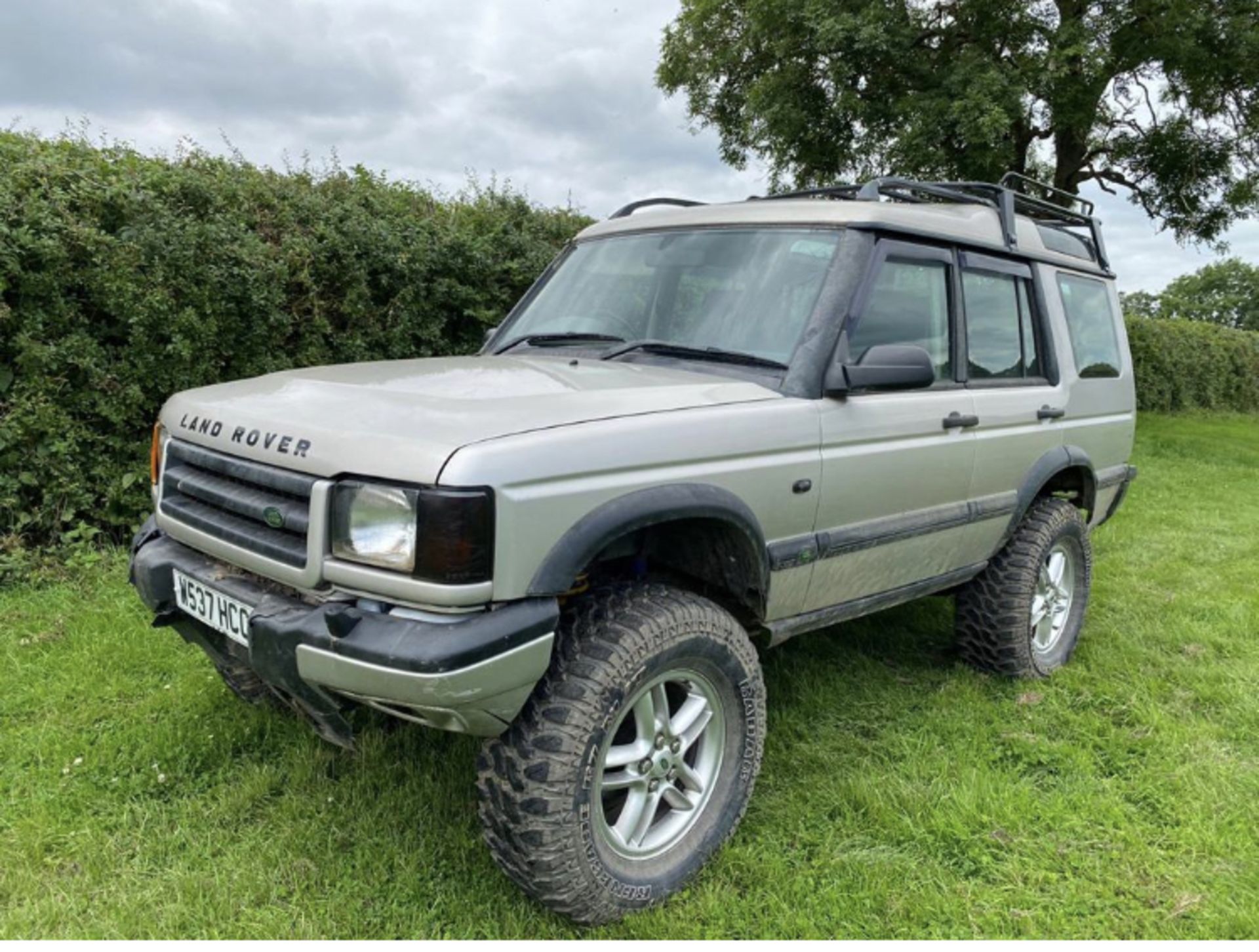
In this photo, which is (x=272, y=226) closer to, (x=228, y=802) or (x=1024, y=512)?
(x=228, y=802)

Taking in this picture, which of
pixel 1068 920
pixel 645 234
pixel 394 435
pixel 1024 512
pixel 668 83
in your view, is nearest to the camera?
pixel 394 435

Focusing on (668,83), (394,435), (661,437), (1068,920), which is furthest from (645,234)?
(668,83)

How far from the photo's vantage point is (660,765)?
2.53 meters

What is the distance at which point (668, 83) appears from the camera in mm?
12711

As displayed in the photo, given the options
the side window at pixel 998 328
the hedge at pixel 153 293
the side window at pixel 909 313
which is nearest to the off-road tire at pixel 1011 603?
the side window at pixel 998 328

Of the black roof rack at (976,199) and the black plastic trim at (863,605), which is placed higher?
the black roof rack at (976,199)

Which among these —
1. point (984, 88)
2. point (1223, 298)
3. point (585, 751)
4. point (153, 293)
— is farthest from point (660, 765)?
point (1223, 298)

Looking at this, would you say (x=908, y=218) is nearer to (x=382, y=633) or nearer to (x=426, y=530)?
(x=426, y=530)

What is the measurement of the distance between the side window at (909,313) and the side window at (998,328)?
181 millimetres

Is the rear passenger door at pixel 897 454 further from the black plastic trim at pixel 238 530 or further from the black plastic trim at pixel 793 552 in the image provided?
the black plastic trim at pixel 238 530

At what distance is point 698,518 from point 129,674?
2.78 metres

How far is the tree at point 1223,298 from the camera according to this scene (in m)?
66.4

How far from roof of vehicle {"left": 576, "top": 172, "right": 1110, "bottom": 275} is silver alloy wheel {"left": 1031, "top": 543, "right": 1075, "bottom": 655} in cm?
148

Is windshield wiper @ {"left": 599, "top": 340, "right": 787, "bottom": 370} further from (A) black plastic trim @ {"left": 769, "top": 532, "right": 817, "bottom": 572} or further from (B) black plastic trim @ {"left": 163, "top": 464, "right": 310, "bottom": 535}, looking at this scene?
(B) black plastic trim @ {"left": 163, "top": 464, "right": 310, "bottom": 535}
